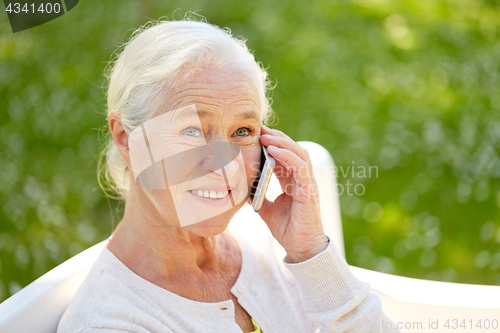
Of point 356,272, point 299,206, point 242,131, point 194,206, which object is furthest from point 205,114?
point 356,272

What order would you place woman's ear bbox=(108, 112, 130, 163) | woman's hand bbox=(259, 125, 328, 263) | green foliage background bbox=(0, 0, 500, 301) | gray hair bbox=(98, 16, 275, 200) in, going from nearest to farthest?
gray hair bbox=(98, 16, 275, 200), woman's ear bbox=(108, 112, 130, 163), woman's hand bbox=(259, 125, 328, 263), green foliage background bbox=(0, 0, 500, 301)

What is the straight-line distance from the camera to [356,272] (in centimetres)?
227

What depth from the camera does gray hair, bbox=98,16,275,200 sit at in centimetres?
153

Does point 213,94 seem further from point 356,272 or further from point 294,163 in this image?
point 356,272

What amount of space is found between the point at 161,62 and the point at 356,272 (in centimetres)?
140

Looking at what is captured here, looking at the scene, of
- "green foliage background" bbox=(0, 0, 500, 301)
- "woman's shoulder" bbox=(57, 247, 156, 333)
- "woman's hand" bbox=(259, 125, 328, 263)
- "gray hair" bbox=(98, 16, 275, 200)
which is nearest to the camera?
"woman's shoulder" bbox=(57, 247, 156, 333)

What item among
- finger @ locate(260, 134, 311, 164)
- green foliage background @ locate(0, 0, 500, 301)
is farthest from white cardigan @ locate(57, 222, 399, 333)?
green foliage background @ locate(0, 0, 500, 301)

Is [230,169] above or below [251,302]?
above

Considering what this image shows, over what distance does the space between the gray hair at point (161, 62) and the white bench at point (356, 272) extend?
602 millimetres

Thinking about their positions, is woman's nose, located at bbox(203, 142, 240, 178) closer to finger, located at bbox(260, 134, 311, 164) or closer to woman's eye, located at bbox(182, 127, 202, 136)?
woman's eye, located at bbox(182, 127, 202, 136)

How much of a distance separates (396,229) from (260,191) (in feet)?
10.2

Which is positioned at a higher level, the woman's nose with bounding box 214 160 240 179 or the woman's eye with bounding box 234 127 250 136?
the woman's eye with bounding box 234 127 250 136

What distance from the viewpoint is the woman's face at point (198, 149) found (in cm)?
154

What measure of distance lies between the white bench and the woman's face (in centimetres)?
44
